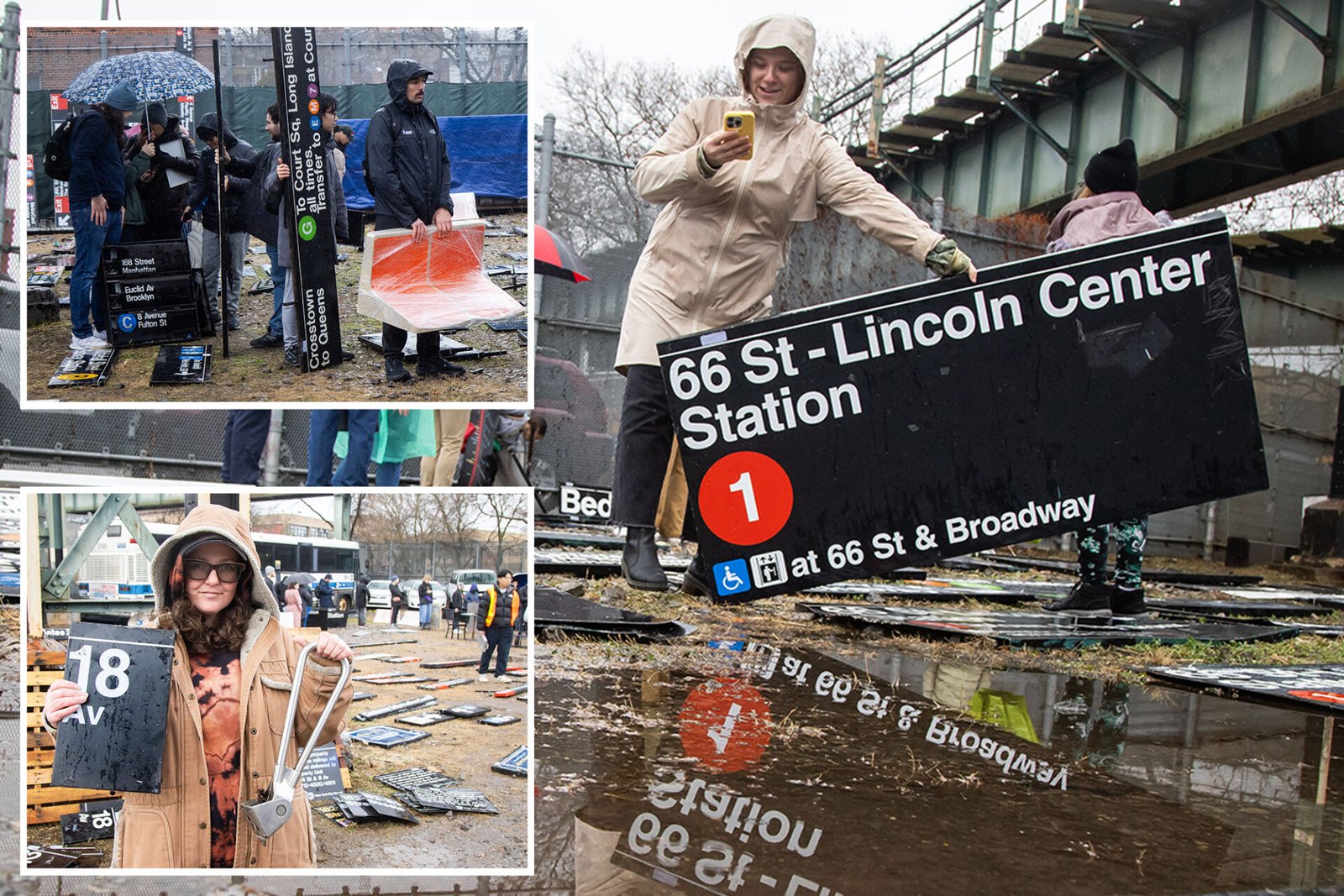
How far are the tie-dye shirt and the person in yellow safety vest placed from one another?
0.32 metres

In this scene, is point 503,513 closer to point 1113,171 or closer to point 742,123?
point 742,123

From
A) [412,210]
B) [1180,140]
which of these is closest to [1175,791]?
[412,210]

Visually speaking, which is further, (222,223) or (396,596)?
(222,223)

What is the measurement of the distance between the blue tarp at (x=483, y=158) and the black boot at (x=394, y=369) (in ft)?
1.34

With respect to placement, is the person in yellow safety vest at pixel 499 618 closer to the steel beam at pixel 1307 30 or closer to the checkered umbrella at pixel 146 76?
the checkered umbrella at pixel 146 76

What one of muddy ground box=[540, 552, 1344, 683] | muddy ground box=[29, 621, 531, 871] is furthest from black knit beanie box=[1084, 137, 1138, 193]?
muddy ground box=[29, 621, 531, 871]

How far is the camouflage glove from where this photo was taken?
3783 mm

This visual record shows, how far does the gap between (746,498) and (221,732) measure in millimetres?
2284

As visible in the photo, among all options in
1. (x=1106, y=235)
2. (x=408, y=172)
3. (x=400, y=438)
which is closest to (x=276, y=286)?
(x=408, y=172)

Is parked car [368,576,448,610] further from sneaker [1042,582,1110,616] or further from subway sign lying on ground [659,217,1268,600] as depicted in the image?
sneaker [1042,582,1110,616]

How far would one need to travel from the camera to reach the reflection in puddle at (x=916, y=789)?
5.57ft

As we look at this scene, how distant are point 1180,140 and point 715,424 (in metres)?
10.4

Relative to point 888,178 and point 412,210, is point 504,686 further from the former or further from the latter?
point 888,178

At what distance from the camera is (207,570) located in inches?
62.7
